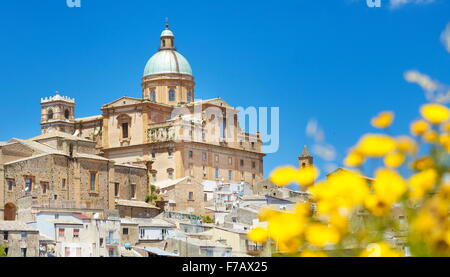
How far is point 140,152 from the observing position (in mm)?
57719

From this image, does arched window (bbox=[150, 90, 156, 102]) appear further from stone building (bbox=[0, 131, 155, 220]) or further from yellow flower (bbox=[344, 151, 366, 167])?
yellow flower (bbox=[344, 151, 366, 167])

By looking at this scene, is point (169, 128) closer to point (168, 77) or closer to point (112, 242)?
point (168, 77)

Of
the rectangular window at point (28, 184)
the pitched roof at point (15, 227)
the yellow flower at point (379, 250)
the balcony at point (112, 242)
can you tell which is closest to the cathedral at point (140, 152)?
the rectangular window at point (28, 184)

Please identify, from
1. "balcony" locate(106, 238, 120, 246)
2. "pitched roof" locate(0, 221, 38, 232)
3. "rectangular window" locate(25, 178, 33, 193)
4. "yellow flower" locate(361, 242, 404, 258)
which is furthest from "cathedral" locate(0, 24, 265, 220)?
"yellow flower" locate(361, 242, 404, 258)

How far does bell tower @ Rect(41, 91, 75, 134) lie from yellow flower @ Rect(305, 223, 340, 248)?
197 feet

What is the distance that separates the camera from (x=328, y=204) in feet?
8.10

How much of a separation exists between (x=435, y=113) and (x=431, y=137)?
109 mm

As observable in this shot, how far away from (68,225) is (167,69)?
2760 cm

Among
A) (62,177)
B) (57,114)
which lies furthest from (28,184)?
(57,114)

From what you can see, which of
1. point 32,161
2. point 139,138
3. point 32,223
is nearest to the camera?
point 32,223

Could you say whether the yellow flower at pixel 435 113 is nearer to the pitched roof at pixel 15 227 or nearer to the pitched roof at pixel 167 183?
the pitched roof at pixel 15 227

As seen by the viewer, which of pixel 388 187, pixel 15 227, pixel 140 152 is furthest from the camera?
pixel 140 152
